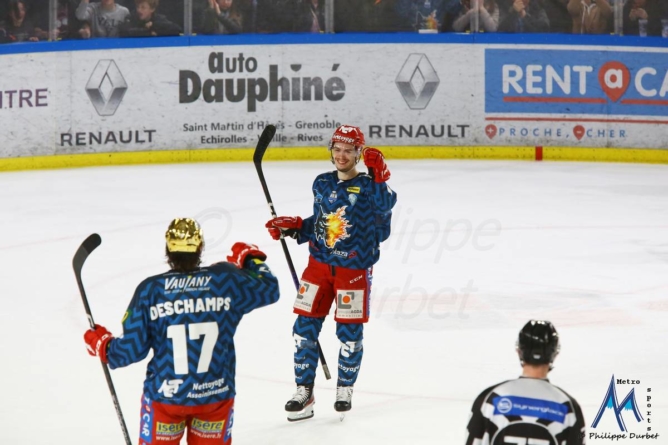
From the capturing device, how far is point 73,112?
43.7 feet

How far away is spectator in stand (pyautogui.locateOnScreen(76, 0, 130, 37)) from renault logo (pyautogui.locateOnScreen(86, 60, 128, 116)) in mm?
367

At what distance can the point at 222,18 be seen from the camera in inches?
539

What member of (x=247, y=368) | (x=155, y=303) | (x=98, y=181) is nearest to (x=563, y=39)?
(x=98, y=181)

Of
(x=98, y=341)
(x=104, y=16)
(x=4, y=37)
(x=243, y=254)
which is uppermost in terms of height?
(x=104, y=16)

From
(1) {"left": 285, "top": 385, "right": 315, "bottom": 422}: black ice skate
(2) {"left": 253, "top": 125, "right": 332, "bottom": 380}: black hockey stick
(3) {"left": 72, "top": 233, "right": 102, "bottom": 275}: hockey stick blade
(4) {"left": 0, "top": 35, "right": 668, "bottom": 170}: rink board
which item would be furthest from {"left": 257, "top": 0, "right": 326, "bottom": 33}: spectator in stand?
(3) {"left": 72, "top": 233, "right": 102, "bottom": 275}: hockey stick blade

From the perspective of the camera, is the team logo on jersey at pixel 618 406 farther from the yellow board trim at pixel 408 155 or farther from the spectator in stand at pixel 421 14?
the spectator in stand at pixel 421 14

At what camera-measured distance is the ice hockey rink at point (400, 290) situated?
17.3ft

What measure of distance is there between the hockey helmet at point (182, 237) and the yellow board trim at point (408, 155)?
33.8 feet

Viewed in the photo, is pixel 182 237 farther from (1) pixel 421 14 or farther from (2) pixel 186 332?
(1) pixel 421 14

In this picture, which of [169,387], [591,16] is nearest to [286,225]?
[169,387]

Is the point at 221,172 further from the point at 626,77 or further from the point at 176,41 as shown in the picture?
the point at 626,77

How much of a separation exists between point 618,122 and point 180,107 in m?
5.41

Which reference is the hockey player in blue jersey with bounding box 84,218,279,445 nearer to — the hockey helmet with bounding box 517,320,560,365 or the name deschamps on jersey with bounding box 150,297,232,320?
the name deschamps on jersey with bounding box 150,297,232,320

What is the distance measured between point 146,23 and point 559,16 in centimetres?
504
